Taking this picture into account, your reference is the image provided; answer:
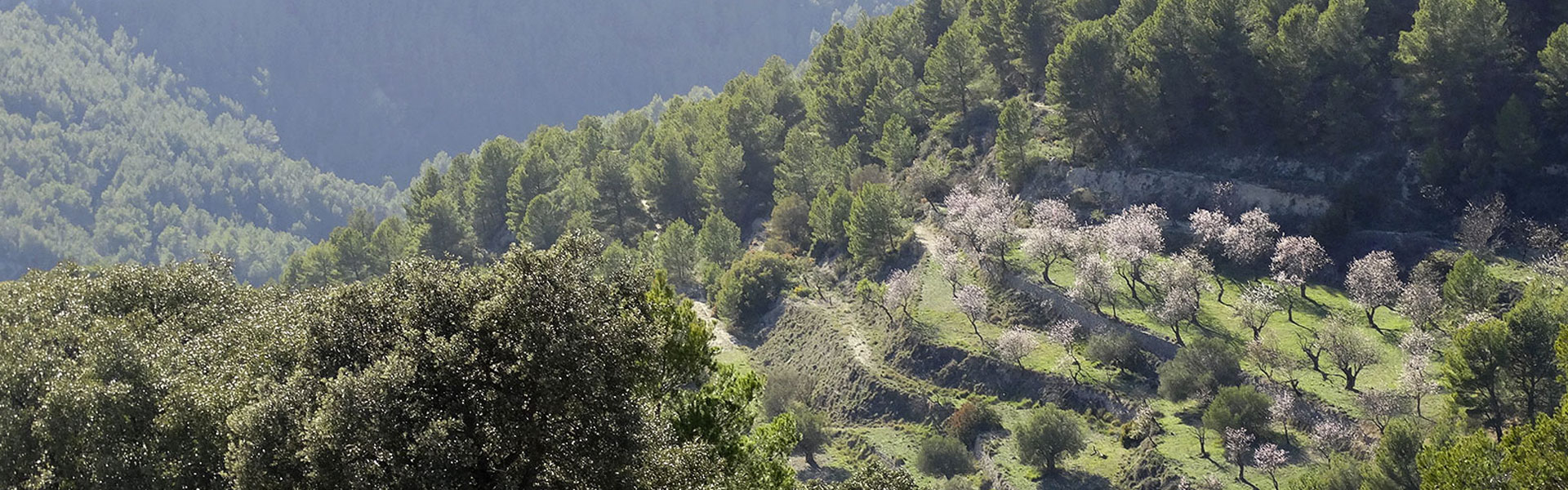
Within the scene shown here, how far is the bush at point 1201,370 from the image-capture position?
226 feet

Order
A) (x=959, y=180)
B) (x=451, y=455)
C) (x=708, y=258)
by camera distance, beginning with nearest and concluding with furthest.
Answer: (x=451, y=455) < (x=959, y=180) < (x=708, y=258)

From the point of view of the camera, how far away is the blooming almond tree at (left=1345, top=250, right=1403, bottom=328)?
2800 inches

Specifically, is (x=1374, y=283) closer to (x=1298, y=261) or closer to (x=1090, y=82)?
(x=1298, y=261)

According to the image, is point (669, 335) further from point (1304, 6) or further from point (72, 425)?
point (1304, 6)

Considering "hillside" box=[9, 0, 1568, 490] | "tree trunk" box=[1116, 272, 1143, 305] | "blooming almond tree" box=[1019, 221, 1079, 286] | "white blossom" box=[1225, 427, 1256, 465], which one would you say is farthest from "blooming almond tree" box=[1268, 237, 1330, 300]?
"white blossom" box=[1225, 427, 1256, 465]

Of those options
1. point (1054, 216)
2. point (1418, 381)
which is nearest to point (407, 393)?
point (1418, 381)

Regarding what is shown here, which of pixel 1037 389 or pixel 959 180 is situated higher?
pixel 959 180

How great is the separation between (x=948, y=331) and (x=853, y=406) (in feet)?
29.6

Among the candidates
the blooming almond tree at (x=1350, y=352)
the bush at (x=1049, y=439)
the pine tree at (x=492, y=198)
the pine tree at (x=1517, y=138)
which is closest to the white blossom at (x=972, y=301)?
the bush at (x=1049, y=439)

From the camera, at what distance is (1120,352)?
74.4 metres

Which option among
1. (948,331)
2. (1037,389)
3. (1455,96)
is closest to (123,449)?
(1037,389)

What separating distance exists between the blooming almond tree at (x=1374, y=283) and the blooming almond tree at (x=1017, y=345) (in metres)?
20.1

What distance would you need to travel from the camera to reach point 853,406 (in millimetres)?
84312

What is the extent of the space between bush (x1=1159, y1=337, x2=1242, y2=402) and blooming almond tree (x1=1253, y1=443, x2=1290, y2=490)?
6.14 m
